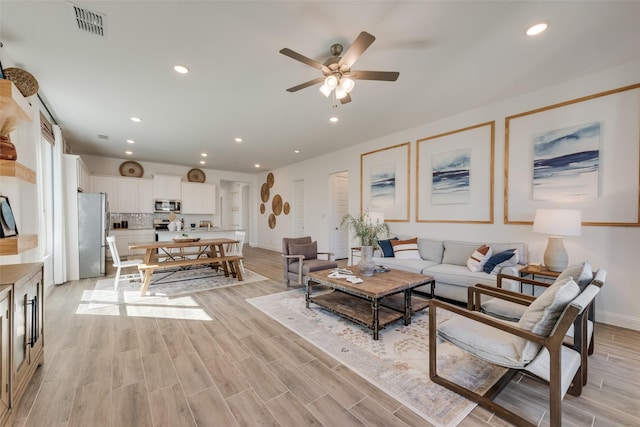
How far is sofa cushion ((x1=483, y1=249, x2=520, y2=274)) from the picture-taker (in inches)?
127

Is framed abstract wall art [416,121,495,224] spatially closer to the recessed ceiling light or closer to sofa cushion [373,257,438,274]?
sofa cushion [373,257,438,274]

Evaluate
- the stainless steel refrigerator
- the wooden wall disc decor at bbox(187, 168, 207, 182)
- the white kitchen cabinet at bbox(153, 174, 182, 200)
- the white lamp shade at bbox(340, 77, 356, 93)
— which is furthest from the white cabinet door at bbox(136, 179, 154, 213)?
the white lamp shade at bbox(340, 77, 356, 93)

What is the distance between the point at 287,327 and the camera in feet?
9.09

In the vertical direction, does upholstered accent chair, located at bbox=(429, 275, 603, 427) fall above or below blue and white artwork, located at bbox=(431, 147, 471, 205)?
below

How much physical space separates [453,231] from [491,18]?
2.99 meters

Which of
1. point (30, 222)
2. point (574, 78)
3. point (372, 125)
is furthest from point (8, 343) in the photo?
point (574, 78)

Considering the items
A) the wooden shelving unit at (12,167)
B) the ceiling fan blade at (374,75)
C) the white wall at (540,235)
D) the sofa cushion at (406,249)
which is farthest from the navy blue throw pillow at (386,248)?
the wooden shelving unit at (12,167)

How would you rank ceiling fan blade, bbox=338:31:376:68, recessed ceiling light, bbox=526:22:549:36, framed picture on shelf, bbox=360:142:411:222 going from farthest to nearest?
framed picture on shelf, bbox=360:142:411:222 → recessed ceiling light, bbox=526:22:549:36 → ceiling fan blade, bbox=338:31:376:68

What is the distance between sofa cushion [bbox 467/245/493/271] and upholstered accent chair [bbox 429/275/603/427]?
1.67 m

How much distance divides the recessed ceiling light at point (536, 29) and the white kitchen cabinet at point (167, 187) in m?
8.20

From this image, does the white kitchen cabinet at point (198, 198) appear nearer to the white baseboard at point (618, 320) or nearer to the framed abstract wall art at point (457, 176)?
the framed abstract wall art at point (457, 176)

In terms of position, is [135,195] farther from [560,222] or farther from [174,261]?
[560,222]

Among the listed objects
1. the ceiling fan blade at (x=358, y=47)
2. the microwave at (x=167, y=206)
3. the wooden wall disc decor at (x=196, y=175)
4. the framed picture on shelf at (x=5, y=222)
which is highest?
the ceiling fan blade at (x=358, y=47)

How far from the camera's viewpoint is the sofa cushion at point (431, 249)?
4133mm
